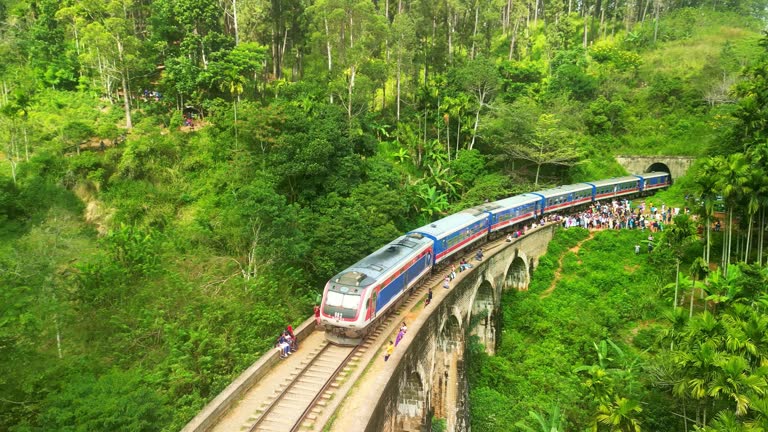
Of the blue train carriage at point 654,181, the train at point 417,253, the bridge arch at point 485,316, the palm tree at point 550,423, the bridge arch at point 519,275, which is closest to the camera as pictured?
the train at point 417,253

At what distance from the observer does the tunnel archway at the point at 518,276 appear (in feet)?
99.5

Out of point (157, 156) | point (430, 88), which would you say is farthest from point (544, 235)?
point (157, 156)

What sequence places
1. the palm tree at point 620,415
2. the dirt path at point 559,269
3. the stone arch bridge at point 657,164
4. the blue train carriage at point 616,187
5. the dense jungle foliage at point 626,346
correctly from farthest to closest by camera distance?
the stone arch bridge at point 657,164, the blue train carriage at point 616,187, the dirt path at point 559,269, the palm tree at point 620,415, the dense jungle foliage at point 626,346

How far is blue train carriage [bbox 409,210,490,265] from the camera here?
22719 millimetres

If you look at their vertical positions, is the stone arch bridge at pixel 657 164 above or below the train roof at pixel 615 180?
above

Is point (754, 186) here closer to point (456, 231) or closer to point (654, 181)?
point (456, 231)

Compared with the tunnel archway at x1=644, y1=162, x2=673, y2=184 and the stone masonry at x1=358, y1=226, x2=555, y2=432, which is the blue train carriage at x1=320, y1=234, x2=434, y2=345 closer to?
the stone masonry at x1=358, y1=226, x2=555, y2=432

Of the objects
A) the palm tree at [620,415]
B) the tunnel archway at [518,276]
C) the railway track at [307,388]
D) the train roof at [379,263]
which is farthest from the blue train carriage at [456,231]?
the palm tree at [620,415]

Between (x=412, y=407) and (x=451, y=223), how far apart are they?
10.5m

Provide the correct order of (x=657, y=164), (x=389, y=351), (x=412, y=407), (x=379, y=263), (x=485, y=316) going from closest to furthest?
(x=389, y=351), (x=379, y=263), (x=412, y=407), (x=485, y=316), (x=657, y=164)

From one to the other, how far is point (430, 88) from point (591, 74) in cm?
2020

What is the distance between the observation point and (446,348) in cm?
2216

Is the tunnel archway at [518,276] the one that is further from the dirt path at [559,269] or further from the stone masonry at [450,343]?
the dirt path at [559,269]

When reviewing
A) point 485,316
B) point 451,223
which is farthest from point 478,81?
point 485,316
